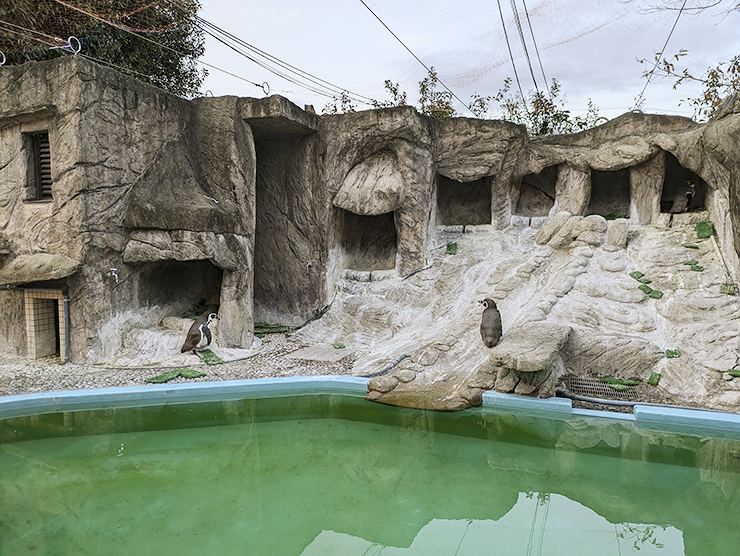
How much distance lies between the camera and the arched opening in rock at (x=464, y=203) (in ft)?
45.6

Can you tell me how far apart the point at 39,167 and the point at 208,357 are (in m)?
4.63

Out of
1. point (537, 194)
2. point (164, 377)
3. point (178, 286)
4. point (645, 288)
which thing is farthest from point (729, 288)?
point (178, 286)

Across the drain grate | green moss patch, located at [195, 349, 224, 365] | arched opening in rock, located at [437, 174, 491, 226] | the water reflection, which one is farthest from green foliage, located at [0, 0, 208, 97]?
the drain grate

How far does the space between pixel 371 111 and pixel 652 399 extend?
7.94 m

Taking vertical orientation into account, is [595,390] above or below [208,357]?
below

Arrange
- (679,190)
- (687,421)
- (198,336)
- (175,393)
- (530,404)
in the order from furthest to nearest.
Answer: (679,190)
(198,336)
(175,393)
(530,404)
(687,421)

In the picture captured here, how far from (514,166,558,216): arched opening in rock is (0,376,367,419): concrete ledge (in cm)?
845

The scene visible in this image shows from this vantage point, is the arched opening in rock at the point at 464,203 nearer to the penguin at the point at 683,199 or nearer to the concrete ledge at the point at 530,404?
the penguin at the point at 683,199

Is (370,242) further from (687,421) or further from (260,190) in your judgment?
(687,421)

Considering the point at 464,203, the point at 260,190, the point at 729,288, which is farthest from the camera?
the point at 464,203

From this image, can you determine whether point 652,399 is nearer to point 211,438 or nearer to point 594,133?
point 211,438

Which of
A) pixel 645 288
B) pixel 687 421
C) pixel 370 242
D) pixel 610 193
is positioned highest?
pixel 610 193

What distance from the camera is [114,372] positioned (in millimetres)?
7852

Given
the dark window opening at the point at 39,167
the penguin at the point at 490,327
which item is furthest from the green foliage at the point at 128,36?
the penguin at the point at 490,327
